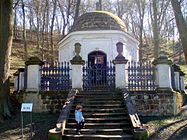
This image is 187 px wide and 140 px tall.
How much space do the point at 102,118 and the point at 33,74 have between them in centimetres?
470

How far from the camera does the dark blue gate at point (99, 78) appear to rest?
594 inches

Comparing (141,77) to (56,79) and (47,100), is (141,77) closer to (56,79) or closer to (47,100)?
(56,79)

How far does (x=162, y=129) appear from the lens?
11180 mm

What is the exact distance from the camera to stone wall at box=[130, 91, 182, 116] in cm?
1362

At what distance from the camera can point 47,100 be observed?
1423 cm

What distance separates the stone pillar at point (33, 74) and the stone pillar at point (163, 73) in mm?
5854

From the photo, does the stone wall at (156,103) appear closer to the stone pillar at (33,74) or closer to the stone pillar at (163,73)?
the stone pillar at (163,73)

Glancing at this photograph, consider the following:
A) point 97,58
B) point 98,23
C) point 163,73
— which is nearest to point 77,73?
point 163,73

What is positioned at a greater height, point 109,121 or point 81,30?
point 81,30

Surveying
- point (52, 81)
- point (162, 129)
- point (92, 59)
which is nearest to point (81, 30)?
point (92, 59)

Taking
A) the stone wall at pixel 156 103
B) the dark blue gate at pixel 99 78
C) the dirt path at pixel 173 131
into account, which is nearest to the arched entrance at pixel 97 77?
the dark blue gate at pixel 99 78

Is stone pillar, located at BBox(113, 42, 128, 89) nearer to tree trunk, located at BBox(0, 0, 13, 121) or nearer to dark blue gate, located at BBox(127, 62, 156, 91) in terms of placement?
dark blue gate, located at BBox(127, 62, 156, 91)

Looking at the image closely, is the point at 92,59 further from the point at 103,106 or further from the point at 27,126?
the point at 27,126

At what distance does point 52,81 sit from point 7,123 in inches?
131
